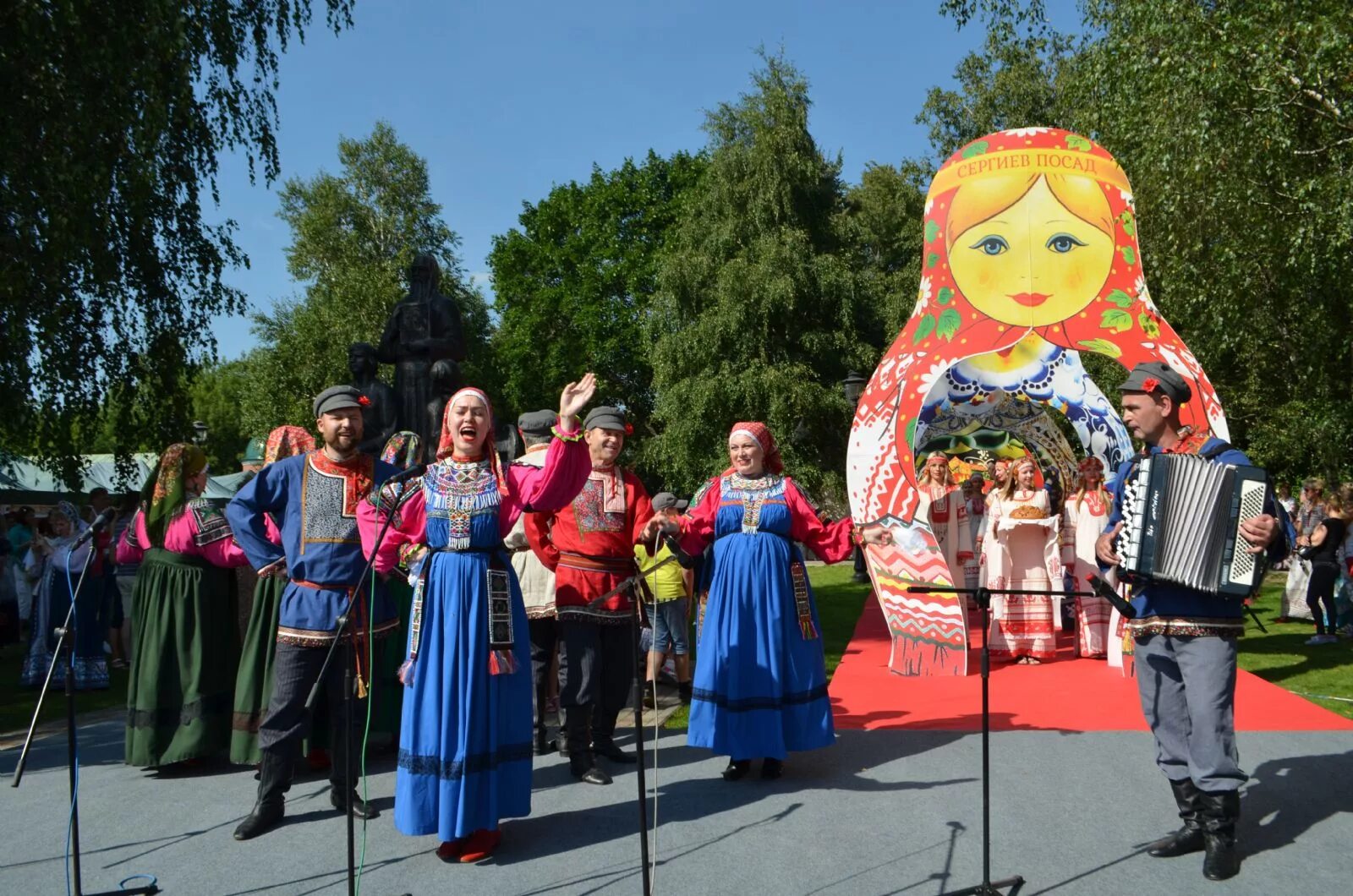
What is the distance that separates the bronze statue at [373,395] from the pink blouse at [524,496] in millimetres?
4672

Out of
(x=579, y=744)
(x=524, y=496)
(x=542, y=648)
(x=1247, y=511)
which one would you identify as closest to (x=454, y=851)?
(x=579, y=744)

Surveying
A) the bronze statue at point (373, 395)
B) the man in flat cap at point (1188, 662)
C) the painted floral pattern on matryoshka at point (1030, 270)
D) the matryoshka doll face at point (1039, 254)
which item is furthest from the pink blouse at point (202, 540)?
the matryoshka doll face at point (1039, 254)

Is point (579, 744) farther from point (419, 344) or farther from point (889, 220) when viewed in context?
point (889, 220)

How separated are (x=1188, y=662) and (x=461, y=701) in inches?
117

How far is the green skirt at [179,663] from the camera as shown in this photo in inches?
241

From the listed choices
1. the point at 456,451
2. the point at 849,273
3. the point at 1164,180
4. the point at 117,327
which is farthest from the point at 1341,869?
the point at 849,273

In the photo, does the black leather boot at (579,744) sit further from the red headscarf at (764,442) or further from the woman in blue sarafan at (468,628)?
the red headscarf at (764,442)

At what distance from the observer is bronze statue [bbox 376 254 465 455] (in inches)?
380

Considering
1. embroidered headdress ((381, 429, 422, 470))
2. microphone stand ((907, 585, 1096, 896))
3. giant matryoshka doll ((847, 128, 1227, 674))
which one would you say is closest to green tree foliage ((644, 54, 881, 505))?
giant matryoshka doll ((847, 128, 1227, 674))

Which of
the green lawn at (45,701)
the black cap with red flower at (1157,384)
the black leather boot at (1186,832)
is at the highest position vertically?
the black cap with red flower at (1157,384)

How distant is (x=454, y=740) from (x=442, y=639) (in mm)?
409

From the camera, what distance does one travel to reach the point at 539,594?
7043 millimetres

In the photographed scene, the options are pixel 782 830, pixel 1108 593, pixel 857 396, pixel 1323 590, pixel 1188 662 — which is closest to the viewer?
pixel 1108 593

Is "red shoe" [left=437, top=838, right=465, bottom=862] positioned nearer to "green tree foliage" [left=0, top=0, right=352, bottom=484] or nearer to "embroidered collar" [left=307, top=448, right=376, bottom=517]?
"embroidered collar" [left=307, top=448, right=376, bottom=517]
